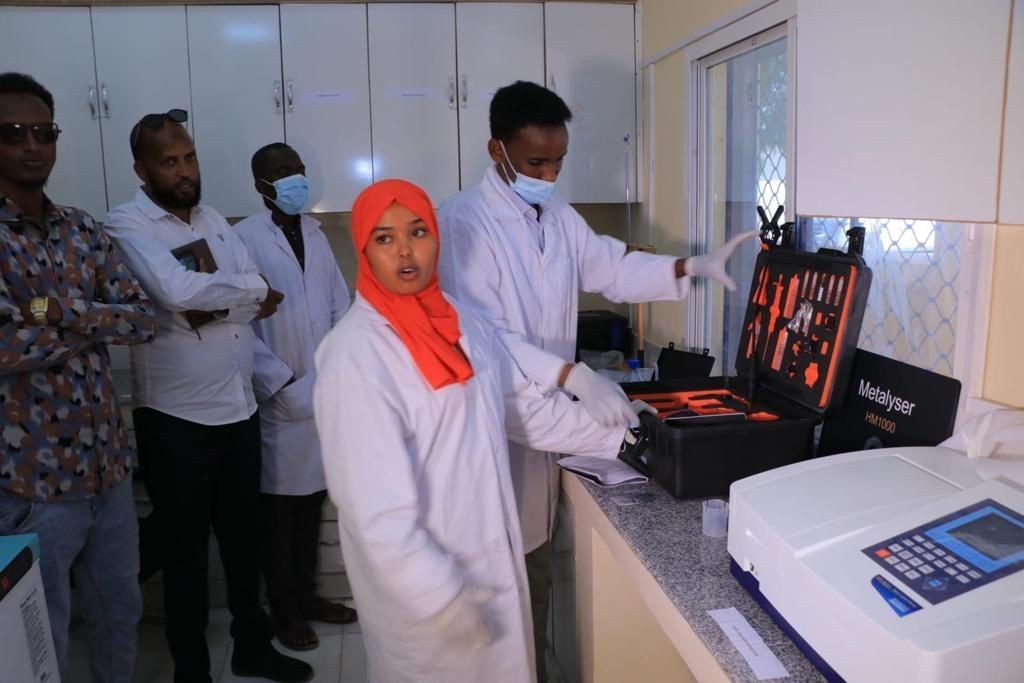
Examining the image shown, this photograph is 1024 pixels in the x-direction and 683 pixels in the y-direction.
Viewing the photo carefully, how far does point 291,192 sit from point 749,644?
6.75 ft

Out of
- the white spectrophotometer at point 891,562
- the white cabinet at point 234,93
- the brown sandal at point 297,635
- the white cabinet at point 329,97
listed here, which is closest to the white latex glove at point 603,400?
the white spectrophotometer at point 891,562

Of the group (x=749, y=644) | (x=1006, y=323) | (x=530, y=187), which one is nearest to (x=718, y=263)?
(x=530, y=187)

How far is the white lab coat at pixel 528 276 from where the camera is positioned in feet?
5.48

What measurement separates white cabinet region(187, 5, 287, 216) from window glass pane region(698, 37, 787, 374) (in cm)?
163

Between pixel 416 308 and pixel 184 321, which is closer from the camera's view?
pixel 416 308

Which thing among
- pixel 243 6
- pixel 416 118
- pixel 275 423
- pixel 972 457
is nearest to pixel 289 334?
pixel 275 423

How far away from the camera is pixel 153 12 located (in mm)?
2842

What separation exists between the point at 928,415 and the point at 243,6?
8.98ft

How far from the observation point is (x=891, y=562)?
2.63 ft

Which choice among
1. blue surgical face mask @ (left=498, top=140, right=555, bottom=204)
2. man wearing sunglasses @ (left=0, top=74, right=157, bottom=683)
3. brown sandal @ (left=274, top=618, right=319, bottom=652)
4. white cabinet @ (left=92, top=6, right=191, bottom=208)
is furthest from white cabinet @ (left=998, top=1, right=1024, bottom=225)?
white cabinet @ (left=92, top=6, right=191, bottom=208)

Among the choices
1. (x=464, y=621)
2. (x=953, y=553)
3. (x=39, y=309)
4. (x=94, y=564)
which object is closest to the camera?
(x=953, y=553)

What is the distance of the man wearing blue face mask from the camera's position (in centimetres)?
249

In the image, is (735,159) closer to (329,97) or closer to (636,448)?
(636,448)

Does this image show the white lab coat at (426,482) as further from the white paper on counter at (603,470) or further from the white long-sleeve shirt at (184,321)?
the white long-sleeve shirt at (184,321)
